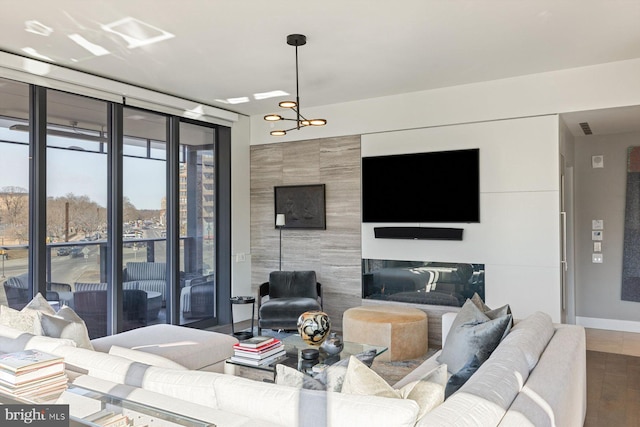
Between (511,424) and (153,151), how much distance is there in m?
4.73

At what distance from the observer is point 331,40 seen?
3680 mm

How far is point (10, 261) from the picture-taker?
13.3 feet

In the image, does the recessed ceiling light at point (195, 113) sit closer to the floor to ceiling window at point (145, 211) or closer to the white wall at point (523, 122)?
the floor to ceiling window at point (145, 211)

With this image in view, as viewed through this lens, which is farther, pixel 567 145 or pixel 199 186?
pixel 199 186

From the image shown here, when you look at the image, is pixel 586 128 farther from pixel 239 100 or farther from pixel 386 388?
pixel 386 388

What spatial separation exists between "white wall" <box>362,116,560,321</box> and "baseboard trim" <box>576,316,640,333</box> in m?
1.86

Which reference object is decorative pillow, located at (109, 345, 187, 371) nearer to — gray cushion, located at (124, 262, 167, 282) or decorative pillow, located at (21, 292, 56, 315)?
decorative pillow, located at (21, 292, 56, 315)

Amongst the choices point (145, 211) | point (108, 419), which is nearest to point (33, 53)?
point (145, 211)

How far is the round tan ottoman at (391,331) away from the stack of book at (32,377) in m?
2.85

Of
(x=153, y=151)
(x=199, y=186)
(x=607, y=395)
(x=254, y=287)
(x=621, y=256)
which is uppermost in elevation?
(x=153, y=151)

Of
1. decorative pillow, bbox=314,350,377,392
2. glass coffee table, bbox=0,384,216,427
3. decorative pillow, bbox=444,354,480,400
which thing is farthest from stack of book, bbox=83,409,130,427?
decorative pillow, bbox=444,354,480,400

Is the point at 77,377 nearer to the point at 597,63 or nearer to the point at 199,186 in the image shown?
the point at 199,186

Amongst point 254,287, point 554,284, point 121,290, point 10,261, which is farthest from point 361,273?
point 10,261

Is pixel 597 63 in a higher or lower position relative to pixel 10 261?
higher
